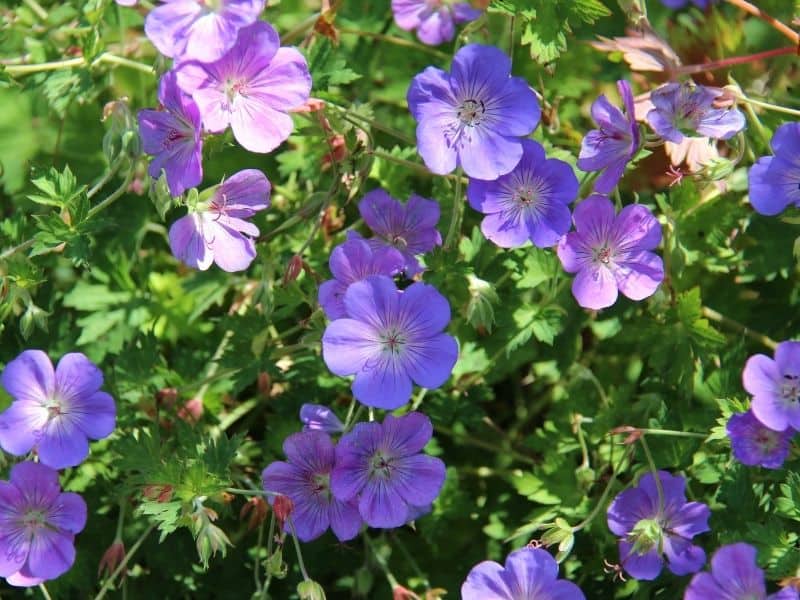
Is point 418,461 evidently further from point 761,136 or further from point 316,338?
point 761,136

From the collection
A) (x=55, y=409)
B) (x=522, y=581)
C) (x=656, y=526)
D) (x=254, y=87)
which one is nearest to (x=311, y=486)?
(x=522, y=581)

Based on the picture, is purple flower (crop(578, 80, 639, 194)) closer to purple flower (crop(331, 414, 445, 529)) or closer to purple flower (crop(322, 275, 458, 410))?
purple flower (crop(322, 275, 458, 410))

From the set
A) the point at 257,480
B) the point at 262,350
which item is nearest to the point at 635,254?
the point at 262,350

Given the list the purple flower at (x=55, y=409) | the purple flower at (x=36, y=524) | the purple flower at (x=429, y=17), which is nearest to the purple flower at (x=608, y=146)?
the purple flower at (x=429, y=17)

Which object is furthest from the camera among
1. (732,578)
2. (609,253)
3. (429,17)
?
(429,17)

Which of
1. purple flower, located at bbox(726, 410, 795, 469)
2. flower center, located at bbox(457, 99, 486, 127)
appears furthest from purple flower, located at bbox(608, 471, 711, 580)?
flower center, located at bbox(457, 99, 486, 127)

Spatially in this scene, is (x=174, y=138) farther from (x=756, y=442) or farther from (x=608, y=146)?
(x=756, y=442)
